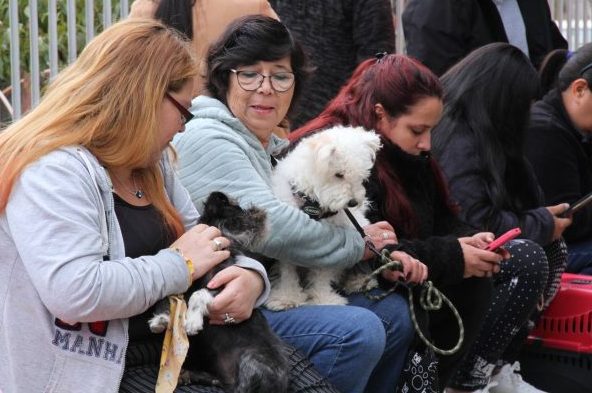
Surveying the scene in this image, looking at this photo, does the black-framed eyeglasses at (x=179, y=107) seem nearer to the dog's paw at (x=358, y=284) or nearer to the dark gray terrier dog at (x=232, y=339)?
the dark gray terrier dog at (x=232, y=339)

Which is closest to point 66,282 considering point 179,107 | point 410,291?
point 179,107

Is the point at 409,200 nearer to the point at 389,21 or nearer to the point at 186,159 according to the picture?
the point at 186,159

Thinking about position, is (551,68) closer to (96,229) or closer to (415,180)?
(415,180)

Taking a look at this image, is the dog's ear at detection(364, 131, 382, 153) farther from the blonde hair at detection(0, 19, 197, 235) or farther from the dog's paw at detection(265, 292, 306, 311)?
the blonde hair at detection(0, 19, 197, 235)

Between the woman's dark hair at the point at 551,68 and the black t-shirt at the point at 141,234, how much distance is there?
3519 millimetres

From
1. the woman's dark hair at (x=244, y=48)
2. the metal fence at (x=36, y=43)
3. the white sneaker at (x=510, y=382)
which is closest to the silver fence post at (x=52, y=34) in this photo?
the metal fence at (x=36, y=43)

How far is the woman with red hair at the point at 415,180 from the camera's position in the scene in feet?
13.0

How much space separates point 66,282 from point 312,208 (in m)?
1.22

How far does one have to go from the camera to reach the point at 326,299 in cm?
363

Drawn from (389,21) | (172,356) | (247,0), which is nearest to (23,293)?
(172,356)

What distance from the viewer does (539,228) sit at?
15.0ft

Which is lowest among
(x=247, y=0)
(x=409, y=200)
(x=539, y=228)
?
(x=539, y=228)

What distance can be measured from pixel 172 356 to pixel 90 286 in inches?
12.9

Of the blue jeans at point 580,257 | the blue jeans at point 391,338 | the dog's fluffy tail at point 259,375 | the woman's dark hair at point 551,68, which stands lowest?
the blue jeans at point 580,257
